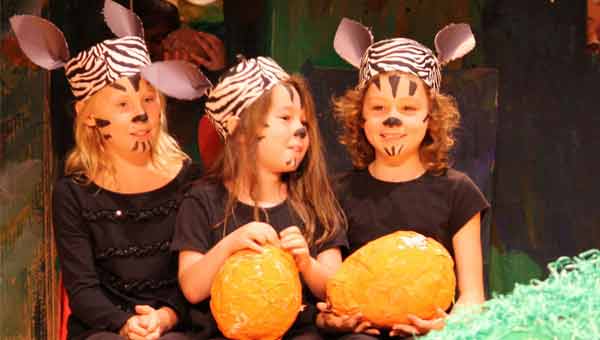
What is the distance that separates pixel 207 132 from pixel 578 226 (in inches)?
56.2

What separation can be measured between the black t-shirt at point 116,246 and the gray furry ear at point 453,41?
3.03ft

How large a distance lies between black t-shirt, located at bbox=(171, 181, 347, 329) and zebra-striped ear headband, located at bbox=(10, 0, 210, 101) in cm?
31

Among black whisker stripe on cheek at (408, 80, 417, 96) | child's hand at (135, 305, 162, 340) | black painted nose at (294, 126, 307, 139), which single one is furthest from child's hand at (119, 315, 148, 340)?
black whisker stripe on cheek at (408, 80, 417, 96)

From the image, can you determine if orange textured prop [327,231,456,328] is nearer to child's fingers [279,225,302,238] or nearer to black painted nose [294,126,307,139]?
child's fingers [279,225,302,238]

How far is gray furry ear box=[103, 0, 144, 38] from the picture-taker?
2.78 m

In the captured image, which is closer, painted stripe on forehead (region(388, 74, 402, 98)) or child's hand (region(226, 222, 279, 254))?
child's hand (region(226, 222, 279, 254))

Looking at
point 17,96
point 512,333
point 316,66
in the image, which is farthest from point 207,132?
point 512,333

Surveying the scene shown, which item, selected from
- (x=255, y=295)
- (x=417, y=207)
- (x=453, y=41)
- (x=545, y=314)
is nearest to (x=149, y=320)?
(x=255, y=295)

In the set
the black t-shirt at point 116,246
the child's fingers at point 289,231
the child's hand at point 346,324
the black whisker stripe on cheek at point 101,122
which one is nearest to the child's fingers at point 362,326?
the child's hand at point 346,324

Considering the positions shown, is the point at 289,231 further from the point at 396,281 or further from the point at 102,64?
the point at 102,64

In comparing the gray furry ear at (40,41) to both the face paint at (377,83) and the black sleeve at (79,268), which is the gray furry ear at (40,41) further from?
the face paint at (377,83)

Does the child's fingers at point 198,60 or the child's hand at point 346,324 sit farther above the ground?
the child's fingers at point 198,60

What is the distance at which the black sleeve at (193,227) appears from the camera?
2.56 metres

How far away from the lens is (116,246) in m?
2.71
